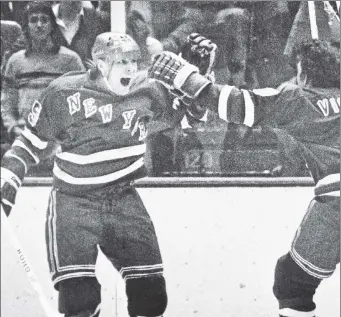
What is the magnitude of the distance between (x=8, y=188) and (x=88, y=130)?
16.0 inches

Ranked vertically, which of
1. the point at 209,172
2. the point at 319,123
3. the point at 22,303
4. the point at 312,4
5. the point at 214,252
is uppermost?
the point at 312,4

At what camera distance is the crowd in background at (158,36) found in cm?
296

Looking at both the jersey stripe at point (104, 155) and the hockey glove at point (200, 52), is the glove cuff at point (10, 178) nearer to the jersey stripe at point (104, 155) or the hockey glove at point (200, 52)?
the jersey stripe at point (104, 155)

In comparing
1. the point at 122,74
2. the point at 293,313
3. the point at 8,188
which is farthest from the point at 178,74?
the point at 293,313

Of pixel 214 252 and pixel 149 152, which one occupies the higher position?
pixel 149 152

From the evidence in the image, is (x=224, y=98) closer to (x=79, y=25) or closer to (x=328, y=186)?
(x=328, y=186)

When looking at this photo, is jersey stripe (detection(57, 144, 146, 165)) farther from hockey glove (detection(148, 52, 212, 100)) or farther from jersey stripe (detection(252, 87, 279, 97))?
jersey stripe (detection(252, 87, 279, 97))

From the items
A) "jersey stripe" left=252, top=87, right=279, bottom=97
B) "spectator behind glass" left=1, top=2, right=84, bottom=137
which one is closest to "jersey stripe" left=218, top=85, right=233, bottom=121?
"jersey stripe" left=252, top=87, right=279, bottom=97

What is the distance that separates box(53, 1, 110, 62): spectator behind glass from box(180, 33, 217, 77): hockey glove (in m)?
0.34

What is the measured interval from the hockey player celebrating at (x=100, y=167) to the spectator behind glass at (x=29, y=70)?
40mm

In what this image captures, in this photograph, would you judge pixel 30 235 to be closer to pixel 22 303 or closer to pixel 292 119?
pixel 22 303

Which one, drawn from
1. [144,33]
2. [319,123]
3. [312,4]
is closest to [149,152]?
[144,33]

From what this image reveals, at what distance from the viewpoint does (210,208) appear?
2979 mm

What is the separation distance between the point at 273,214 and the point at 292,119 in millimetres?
399
